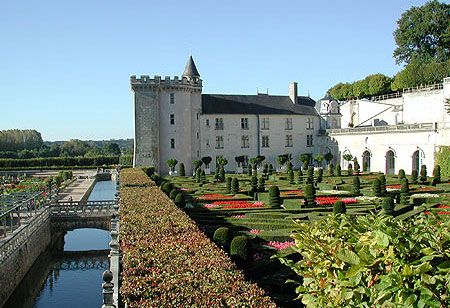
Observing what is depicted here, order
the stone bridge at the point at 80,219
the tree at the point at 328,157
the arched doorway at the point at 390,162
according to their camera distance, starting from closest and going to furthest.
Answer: the stone bridge at the point at 80,219 < the arched doorway at the point at 390,162 < the tree at the point at 328,157

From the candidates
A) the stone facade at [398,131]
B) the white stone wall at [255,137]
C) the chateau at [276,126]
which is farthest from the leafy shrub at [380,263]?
the white stone wall at [255,137]

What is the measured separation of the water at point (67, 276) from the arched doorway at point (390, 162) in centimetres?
2822

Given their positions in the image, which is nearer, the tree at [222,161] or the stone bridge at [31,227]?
the stone bridge at [31,227]

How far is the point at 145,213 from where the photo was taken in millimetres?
15133

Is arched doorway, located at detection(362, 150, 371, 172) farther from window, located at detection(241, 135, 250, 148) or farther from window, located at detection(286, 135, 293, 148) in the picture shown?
window, located at detection(241, 135, 250, 148)

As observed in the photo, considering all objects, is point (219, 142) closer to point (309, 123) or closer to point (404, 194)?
point (309, 123)

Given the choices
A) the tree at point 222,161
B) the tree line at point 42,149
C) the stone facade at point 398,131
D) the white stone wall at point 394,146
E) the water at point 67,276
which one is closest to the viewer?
the water at point 67,276

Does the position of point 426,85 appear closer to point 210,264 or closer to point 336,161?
point 336,161

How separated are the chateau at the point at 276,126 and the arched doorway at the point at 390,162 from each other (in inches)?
3.7

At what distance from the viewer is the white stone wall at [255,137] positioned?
51031 mm

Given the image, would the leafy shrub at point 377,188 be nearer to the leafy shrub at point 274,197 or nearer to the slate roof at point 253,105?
the leafy shrub at point 274,197

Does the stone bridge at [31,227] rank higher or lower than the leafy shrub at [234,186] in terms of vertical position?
lower

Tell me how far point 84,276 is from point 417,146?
103 ft

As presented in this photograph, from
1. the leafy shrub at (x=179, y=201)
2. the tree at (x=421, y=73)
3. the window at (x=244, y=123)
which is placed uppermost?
the tree at (x=421, y=73)
